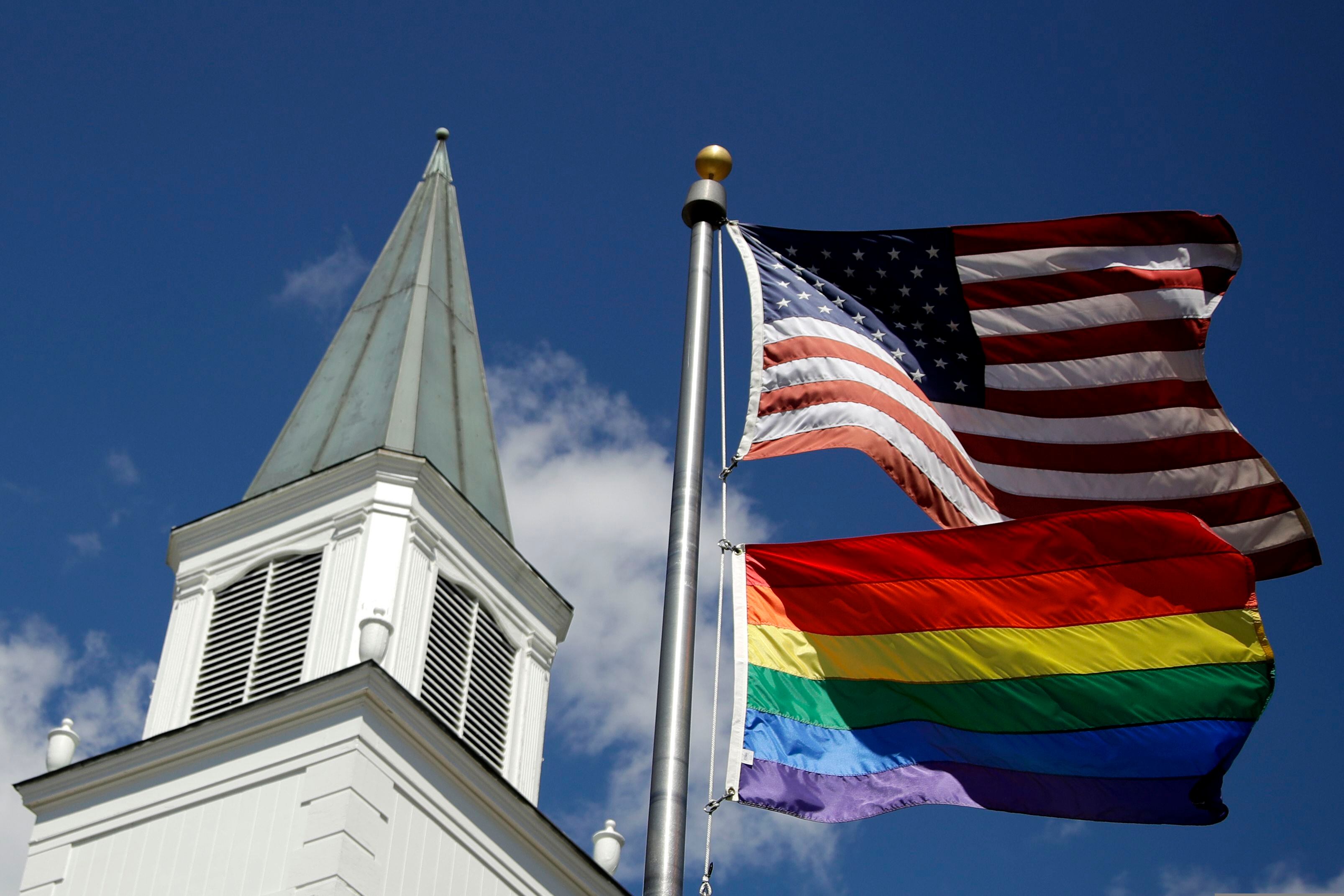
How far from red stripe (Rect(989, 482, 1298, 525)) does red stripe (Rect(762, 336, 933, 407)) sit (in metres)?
1.25

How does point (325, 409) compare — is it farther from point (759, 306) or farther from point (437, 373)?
point (759, 306)

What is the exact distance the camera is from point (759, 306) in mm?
14703

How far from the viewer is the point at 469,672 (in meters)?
20.6

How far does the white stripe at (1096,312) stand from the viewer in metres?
16.3

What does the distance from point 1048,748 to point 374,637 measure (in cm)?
789

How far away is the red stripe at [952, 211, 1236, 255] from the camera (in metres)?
16.5

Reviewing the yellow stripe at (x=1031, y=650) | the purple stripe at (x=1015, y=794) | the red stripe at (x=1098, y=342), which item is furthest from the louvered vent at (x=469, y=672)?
the red stripe at (x=1098, y=342)

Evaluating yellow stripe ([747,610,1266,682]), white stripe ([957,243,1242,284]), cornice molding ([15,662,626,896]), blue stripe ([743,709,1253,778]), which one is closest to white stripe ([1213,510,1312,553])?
yellow stripe ([747,610,1266,682])

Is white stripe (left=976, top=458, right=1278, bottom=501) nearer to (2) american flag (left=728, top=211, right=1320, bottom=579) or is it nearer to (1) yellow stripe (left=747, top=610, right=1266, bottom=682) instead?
(2) american flag (left=728, top=211, right=1320, bottom=579)

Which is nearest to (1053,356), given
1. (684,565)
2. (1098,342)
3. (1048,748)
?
(1098,342)

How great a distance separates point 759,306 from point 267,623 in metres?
8.65

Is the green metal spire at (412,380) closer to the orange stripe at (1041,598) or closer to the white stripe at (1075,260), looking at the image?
the white stripe at (1075,260)

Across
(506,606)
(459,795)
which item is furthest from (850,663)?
(506,606)

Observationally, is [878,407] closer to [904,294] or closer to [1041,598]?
[904,294]
